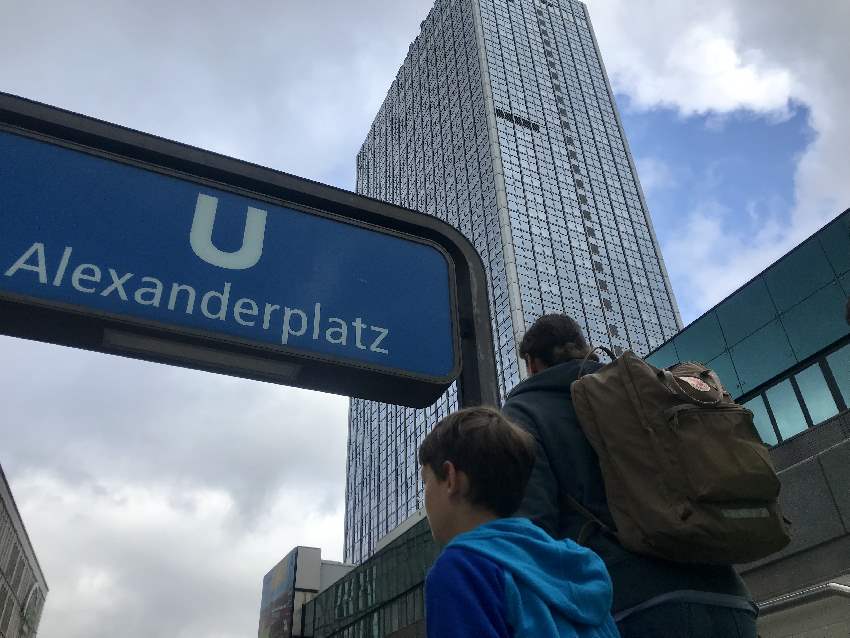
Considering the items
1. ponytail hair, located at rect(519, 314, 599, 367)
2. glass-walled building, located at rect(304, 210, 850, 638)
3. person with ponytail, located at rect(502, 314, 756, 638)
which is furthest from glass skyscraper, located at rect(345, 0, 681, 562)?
person with ponytail, located at rect(502, 314, 756, 638)

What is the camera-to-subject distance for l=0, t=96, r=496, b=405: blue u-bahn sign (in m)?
1.56

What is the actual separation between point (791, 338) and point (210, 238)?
17.4m

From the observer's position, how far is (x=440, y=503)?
1310 millimetres

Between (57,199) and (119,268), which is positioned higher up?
(57,199)

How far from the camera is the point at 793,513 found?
9.07 metres

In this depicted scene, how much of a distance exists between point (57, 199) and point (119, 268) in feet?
0.84

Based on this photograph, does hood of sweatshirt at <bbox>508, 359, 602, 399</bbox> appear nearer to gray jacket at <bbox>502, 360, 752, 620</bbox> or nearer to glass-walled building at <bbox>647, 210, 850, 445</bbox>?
gray jacket at <bbox>502, 360, 752, 620</bbox>

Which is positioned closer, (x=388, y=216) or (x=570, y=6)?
(x=388, y=216)

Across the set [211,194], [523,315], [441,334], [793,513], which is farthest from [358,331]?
[523,315]

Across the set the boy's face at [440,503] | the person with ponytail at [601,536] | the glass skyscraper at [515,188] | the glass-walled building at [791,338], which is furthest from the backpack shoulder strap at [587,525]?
the glass skyscraper at [515,188]

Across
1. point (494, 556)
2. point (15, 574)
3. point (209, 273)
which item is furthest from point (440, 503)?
point (15, 574)

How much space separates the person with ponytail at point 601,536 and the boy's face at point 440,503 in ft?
0.95

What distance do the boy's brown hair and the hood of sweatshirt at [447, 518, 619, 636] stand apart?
9 centimetres

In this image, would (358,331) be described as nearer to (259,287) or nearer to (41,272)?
(259,287)
